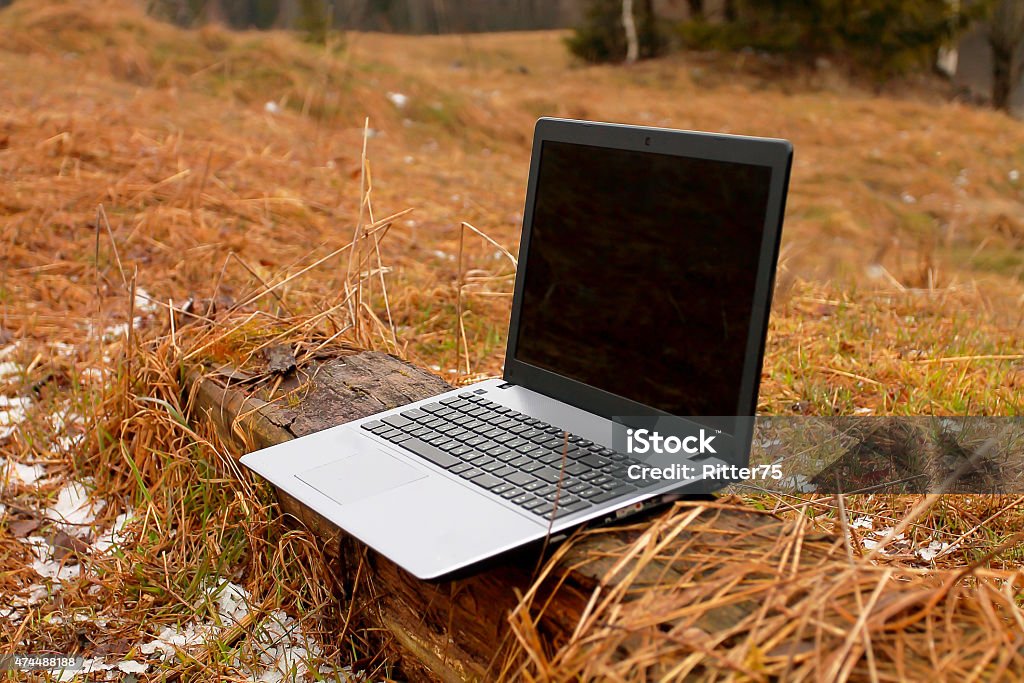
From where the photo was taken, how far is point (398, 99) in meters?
8.60

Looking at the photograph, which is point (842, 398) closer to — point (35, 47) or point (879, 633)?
point (879, 633)

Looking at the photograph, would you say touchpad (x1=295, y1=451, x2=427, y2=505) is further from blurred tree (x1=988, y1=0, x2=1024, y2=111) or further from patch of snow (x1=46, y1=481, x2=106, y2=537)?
blurred tree (x1=988, y1=0, x2=1024, y2=111)

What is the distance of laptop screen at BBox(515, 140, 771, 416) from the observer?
55.6 inches

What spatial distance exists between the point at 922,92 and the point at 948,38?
2.90 feet

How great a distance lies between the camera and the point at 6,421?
280cm

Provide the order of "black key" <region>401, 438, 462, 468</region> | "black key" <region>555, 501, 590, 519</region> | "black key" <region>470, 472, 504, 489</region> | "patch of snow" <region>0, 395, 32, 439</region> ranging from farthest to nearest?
"patch of snow" <region>0, 395, 32, 439</region> < "black key" <region>401, 438, 462, 468</region> < "black key" <region>470, 472, 504, 489</region> < "black key" <region>555, 501, 590, 519</region>

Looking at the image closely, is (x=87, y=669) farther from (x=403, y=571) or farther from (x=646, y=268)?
(x=646, y=268)

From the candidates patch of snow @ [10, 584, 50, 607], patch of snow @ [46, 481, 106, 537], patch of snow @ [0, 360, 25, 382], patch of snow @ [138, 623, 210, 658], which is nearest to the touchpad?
→ patch of snow @ [138, 623, 210, 658]

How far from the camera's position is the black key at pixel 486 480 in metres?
1.46

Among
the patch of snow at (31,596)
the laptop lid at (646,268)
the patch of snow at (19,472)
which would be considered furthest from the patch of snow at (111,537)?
the laptop lid at (646,268)

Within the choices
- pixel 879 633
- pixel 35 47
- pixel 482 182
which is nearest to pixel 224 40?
pixel 35 47

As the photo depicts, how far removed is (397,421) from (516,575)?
46 centimetres

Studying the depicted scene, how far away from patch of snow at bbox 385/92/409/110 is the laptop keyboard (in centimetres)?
→ 716

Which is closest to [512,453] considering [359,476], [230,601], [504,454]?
[504,454]
